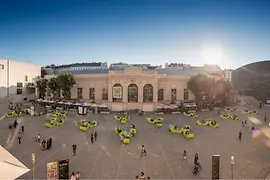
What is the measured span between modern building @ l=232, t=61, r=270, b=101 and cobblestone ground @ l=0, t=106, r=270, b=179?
1990 inches

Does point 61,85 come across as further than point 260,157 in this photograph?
Yes

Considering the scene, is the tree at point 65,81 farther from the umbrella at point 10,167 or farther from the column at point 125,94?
the umbrella at point 10,167

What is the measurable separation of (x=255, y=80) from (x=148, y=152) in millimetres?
69497

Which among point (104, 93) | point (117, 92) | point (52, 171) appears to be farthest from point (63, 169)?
point (104, 93)

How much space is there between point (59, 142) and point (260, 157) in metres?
19.0

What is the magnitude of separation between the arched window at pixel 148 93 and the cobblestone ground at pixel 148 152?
41.5 ft

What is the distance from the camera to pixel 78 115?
100 ft

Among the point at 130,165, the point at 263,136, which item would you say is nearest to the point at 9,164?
the point at 130,165

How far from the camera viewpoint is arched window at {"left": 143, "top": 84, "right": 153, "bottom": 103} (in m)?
36.0

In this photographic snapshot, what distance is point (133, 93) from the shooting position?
3591cm

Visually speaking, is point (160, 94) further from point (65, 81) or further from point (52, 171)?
point (52, 171)

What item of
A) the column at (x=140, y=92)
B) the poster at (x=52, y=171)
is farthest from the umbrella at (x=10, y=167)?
the column at (x=140, y=92)

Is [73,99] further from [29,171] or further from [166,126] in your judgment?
[29,171]

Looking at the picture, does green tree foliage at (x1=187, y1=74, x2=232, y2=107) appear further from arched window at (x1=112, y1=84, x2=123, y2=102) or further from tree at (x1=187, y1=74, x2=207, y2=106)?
arched window at (x1=112, y1=84, x2=123, y2=102)
